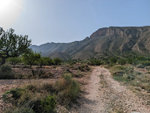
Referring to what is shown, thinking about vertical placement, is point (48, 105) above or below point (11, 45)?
below

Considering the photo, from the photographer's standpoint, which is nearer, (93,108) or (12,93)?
(12,93)

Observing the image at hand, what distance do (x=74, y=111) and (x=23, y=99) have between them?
7.75 ft

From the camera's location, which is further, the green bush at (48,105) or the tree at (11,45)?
the tree at (11,45)

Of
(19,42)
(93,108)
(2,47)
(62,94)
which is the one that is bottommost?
(93,108)

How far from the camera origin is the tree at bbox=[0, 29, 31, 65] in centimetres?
1870

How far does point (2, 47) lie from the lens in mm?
18469

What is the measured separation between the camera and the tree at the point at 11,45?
18703 mm

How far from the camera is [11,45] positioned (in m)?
19.2

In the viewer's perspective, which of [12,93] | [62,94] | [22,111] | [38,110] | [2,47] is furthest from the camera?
[2,47]

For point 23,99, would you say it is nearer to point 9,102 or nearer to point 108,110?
point 9,102

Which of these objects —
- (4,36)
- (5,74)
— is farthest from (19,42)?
(5,74)

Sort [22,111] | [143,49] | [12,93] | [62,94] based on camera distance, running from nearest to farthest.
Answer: [22,111] < [12,93] < [62,94] < [143,49]

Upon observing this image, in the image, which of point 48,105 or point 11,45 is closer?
point 48,105

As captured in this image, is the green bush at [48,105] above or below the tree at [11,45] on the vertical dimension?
below
